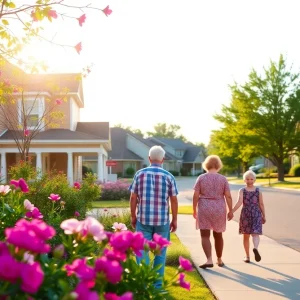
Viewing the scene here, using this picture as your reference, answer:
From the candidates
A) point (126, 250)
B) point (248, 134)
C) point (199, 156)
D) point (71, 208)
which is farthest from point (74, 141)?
point (199, 156)

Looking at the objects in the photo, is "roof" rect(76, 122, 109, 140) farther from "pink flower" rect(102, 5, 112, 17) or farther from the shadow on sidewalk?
"pink flower" rect(102, 5, 112, 17)

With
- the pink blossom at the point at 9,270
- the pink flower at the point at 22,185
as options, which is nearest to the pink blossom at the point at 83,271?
the pink blossom at the point at 9,270

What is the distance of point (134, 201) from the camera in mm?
6664

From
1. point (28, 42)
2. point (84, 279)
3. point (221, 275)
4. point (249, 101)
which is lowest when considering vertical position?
point (221, 275)

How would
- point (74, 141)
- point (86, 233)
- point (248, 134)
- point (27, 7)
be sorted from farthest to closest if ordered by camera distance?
point (248, 134)
point (74, 141)
point (27, 7)
point (86, 233)

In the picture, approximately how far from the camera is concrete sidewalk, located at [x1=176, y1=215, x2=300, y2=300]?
21.6 ft

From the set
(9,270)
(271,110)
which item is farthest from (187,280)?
(271,110)

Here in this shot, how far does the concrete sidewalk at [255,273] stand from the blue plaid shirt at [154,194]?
124cm

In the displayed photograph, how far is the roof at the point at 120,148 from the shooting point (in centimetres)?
7019

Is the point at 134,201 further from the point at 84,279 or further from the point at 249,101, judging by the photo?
the point at 249,101

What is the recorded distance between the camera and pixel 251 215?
347 inches

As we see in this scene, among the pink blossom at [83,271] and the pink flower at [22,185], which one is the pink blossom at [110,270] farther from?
the pink flower at [22,185]

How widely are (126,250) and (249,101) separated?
44851 mm

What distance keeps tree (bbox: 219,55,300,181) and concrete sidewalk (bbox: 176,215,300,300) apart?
35.5 meters
